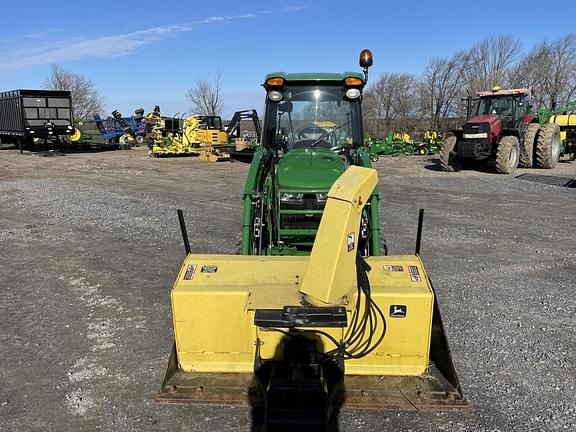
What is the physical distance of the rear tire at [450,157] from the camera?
16391 millimetres

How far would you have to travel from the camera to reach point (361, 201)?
2900 mm

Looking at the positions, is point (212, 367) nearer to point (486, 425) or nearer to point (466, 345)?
point (486, 425)

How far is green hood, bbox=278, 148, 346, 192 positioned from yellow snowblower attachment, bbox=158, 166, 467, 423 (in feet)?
3.97

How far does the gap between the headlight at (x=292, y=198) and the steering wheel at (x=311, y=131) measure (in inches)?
47.9

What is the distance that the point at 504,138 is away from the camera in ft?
51.4

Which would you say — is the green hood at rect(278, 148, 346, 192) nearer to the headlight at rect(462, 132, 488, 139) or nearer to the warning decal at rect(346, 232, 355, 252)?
the warning decal at rect(346, 232, 355, 252)

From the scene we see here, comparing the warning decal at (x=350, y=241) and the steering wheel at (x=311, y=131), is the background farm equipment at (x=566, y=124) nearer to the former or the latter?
the steering wheel at (x=311, y=131)

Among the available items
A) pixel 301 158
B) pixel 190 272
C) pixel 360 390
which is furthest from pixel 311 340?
pixel 301 158

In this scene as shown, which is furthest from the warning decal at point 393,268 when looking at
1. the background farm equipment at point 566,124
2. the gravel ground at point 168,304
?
the background farm equipment at point 566,124

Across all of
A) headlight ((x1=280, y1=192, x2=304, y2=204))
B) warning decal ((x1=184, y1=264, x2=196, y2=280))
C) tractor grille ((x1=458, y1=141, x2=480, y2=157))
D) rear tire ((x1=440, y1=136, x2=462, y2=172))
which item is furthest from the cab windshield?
rear tire ((x1=440, y1=136, x2=462, y2=172))

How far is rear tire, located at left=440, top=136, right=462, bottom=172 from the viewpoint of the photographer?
16391 mm

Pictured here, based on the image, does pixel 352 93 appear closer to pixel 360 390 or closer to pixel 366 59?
pixel 366 59

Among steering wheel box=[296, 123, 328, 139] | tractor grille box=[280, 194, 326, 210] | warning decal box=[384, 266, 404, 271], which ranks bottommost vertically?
warning decal box=[384, 266, 404, 271]

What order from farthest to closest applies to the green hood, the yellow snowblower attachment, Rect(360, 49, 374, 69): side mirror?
1. Rect(360, 49, 374, 69): side mirror
2. the green hood
3. the yellow snowblower attachment
